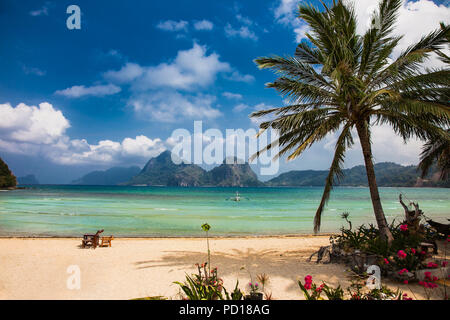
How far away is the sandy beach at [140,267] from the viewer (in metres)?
5.68

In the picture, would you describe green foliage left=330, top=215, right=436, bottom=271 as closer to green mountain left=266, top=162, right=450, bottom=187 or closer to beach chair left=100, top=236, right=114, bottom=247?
beach chair left=100, top=236, right=114, bottom=247

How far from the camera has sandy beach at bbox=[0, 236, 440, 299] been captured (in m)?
5.68

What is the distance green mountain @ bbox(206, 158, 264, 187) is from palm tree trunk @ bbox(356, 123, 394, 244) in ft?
555

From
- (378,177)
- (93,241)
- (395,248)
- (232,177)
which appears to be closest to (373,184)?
(395,248)

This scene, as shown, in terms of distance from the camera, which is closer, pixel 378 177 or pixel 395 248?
pixel 395 248

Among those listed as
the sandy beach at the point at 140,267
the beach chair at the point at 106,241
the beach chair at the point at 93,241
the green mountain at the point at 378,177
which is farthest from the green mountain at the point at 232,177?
the sandy beach at the point at 140,267

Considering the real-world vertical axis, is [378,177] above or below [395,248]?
below

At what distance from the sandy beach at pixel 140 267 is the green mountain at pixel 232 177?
543 ft

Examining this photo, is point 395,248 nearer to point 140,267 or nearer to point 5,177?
point 140,267

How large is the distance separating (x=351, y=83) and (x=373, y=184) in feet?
9.67

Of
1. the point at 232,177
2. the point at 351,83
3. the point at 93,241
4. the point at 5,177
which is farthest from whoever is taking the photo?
the point at 232,177

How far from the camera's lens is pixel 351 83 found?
5.82 metres

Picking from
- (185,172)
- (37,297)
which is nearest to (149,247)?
(37,297)

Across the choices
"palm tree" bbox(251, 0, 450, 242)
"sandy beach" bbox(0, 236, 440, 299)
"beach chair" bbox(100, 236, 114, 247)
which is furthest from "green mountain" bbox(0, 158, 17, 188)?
"palm tree" bbox(251, 0, 450, 242)
